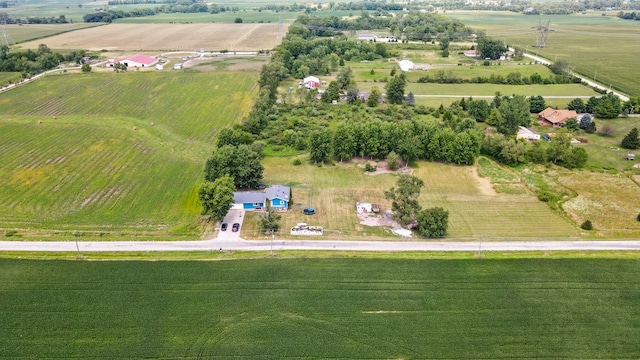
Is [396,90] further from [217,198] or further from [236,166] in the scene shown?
[217,198]

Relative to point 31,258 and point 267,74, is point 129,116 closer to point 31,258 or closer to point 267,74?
point 267,74

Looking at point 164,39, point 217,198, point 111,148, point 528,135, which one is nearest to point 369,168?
point 217,198

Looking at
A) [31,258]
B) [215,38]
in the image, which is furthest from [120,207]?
[215,38]

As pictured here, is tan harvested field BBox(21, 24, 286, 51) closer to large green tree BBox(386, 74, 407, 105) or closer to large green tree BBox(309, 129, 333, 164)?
large green tree BBox(386, 74, 407, 105)

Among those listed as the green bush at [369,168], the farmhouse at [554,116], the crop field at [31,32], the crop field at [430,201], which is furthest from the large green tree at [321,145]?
the crop field at [31,32]

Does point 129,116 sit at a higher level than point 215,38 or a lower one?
lower
